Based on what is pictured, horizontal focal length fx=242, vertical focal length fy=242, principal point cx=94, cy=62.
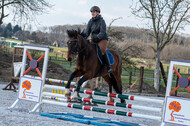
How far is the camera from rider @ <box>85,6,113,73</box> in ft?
20.7

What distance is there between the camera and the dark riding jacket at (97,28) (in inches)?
249

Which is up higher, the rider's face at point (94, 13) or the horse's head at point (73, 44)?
the rider's face at point (94, 13)

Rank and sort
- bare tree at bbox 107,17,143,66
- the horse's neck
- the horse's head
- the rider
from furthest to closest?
bare tree at bbox 107,17,143,66, the rider, the horse's neck, the horse's head

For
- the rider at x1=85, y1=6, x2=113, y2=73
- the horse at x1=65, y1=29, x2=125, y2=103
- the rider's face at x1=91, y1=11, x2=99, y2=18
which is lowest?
the horse at x1=65, y1=29, x2=125, y2=103

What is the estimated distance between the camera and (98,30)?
21.1 ft

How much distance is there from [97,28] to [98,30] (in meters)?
0.07

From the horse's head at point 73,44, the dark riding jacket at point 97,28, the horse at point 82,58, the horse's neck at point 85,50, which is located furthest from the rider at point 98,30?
the horse's head at point 73,44

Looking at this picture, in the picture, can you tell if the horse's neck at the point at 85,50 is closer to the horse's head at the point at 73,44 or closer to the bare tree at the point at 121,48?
the horse's head at the point at 73,44

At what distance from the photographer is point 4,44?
840 inches

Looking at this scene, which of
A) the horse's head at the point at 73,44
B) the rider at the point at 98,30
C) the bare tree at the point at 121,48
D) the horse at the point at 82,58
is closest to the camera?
the horse's head at the point at 73,44

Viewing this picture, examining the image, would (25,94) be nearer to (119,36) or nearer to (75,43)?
(75,43)

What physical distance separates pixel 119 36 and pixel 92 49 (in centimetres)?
1102

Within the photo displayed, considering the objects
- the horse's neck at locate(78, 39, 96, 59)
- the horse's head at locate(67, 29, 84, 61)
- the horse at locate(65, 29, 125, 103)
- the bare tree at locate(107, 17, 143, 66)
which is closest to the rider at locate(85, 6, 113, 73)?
the horse at locate(65, 29, 125, 103)

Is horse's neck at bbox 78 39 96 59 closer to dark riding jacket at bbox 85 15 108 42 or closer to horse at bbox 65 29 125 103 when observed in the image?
horse at bbox 65 29 125 103
